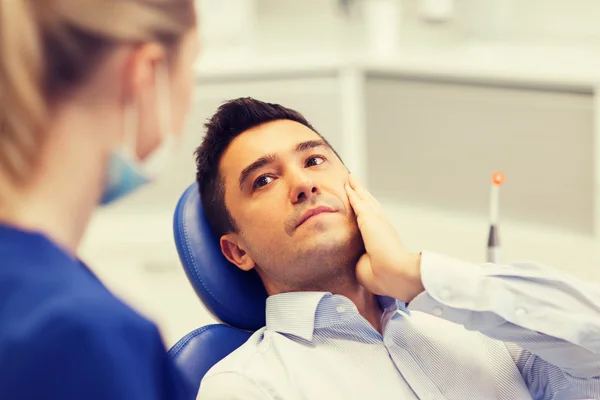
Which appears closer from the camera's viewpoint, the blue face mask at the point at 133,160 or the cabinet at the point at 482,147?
the blue face mask at the point at 133,160

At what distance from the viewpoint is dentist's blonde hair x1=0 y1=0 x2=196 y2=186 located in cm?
63

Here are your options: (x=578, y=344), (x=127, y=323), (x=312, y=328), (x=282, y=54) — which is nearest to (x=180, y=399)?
(x=127, y=323)

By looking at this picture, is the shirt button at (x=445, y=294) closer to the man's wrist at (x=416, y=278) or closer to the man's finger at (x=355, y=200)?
the man's wrist at (x=416, y=278)

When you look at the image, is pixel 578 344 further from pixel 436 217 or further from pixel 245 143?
pixel 436 217

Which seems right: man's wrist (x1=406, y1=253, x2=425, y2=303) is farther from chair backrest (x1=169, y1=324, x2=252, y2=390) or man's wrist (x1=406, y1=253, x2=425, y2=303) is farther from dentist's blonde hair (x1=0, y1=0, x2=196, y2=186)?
dentist's blonde hair (x1=0, y1=0, x2=196, y2=186)

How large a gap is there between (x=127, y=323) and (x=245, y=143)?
2.69ft

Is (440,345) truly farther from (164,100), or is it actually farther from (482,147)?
(482,147)

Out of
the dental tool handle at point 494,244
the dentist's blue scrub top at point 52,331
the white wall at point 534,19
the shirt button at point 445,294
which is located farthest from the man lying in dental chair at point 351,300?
the white wall at point 534,19

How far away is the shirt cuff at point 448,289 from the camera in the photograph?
4.02 feet

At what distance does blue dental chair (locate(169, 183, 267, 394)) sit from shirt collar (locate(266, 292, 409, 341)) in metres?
0.09

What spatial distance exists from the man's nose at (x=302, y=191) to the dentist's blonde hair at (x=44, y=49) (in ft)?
2.45

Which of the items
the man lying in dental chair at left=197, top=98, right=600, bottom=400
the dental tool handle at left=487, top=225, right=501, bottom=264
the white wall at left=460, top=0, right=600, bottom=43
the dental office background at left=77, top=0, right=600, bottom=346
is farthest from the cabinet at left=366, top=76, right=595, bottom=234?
the man lying in dental chair at left=197, top=98, right=600, bottom=400

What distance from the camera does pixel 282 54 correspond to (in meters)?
2.71

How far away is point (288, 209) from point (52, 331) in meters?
0.75
